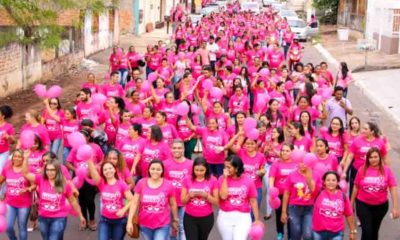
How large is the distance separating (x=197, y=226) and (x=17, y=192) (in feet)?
6.45

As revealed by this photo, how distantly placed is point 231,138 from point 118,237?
8.76 ft

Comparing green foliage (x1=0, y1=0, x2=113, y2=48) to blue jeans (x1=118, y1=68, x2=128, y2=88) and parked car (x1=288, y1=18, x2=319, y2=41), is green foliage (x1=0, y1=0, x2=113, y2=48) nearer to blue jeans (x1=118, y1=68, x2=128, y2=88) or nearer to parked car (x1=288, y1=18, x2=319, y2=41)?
blue jeans (x1=118, y1=68, x2=128, y2=88)

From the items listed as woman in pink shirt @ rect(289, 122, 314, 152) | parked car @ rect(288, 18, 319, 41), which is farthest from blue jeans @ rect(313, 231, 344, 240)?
parked car @ rect(288, 18, 319, 41)

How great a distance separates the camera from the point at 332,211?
283 inches

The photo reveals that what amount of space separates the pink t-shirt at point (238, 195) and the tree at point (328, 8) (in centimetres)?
4270

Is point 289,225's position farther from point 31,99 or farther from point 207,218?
point 31,99

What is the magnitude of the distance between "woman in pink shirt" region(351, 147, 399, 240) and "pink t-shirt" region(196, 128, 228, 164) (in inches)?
81.2

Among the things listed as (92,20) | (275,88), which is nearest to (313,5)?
(92,20)

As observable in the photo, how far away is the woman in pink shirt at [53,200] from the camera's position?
7297mm

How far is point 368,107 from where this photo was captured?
65.3ft

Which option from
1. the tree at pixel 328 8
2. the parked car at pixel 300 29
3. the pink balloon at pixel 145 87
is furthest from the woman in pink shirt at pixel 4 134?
the tree at pixel 328 8

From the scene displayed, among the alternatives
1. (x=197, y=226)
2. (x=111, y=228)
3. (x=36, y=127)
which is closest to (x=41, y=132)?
(x=36, y=127)

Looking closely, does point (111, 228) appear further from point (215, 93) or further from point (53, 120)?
point (215, 93)

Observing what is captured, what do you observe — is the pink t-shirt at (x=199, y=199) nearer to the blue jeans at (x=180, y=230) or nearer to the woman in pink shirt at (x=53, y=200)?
the blue jeans at (x=180, y=230)
